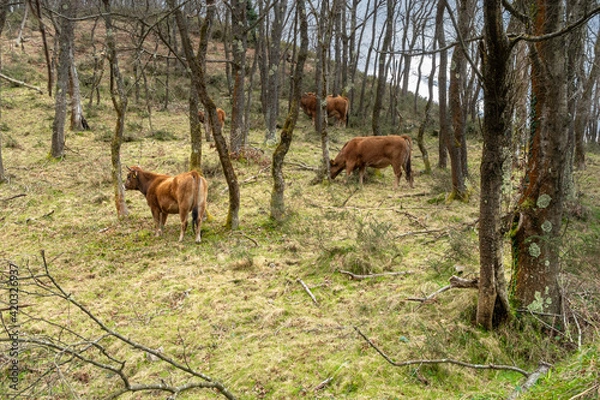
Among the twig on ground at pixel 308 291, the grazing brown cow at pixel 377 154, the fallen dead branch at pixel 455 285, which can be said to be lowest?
the twig on ground at pixel 308 291

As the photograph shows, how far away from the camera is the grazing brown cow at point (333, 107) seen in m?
21.5

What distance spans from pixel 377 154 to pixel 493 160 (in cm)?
945

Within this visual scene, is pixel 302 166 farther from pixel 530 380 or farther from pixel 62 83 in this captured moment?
pixel 530 380

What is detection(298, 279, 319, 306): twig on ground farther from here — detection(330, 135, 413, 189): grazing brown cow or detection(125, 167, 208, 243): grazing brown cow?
detection(330, 135, 413, 189): grazing brown cow

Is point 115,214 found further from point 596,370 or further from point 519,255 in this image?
point 596,370

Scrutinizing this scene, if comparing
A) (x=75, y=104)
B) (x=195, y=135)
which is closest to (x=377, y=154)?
(x=195, y=135)

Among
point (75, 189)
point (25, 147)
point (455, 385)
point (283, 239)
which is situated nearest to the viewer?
point (455, 385)

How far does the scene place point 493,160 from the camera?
12.3 ft

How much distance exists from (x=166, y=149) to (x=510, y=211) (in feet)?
42.3

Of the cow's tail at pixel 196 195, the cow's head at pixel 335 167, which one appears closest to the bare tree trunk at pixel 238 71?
the cow's head at pixel 335 167

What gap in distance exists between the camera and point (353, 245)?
7062 mm

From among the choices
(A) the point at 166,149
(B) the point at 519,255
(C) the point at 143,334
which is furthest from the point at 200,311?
(A) the point at 166,149

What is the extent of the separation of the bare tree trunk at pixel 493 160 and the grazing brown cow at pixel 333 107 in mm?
17529

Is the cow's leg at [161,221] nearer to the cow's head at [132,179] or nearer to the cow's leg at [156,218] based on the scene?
the cow's leg at [156,218]
